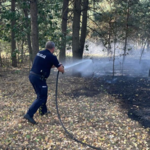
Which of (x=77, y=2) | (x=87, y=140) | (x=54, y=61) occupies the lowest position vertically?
(x=87, y=140)

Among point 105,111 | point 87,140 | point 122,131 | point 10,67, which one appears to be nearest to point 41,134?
point 87,140

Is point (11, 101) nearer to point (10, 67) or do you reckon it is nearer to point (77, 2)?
point (77, 2)

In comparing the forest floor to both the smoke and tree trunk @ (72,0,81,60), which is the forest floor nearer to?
the smoke

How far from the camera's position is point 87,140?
4328 millimetres

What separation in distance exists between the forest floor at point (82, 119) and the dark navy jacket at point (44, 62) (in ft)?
4.42

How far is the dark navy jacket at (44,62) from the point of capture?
4793 millimetres

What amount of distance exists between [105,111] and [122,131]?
4.37 ft

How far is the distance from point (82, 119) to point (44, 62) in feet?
6.27

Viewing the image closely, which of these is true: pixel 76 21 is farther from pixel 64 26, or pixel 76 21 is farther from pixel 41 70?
pixel 41 70

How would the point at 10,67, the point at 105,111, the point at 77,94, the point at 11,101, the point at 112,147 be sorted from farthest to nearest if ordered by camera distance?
the point at 10,67 < the point at 77,94 < the point at 11,101 < the point at 105,111 < the point at 112,147

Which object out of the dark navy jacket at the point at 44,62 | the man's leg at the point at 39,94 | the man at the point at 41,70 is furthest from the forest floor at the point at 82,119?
the dark navy jacket at the point at 44,62

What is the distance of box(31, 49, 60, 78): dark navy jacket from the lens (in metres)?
4.79

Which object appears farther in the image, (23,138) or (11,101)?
(11,101)

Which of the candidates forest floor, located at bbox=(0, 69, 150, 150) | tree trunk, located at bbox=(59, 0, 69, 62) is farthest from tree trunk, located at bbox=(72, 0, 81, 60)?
forest floor, located at bbox=(0, 69, 150, 150)
